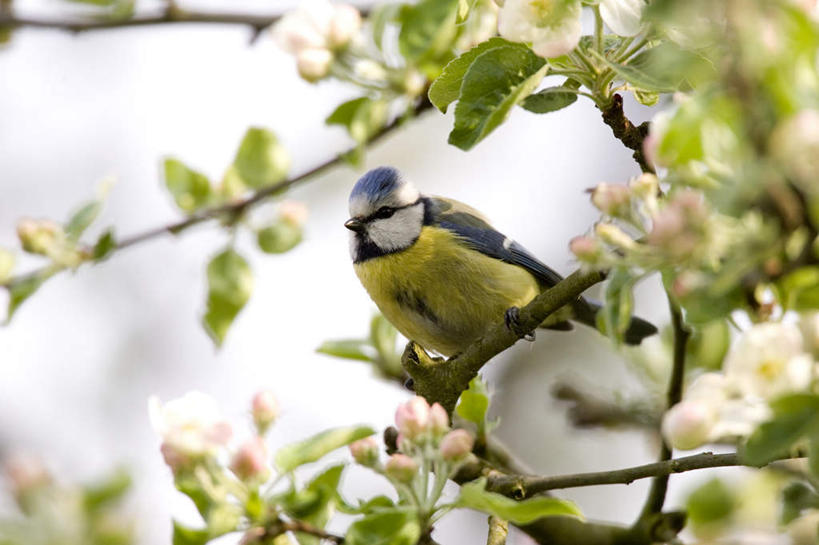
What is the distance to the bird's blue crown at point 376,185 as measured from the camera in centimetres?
400

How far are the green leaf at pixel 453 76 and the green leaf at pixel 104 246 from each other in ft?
2.62

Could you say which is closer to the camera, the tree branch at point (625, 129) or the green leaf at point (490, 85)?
the green leaf at point (490, 85)

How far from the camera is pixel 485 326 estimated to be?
11.7 ft

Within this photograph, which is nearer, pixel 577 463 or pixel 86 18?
pixel 86 18

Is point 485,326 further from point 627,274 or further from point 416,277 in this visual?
point 627,274

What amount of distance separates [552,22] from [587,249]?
0.45 metres

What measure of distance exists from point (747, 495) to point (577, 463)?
11.8 ft

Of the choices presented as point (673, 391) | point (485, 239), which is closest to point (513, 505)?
point (673, 391)

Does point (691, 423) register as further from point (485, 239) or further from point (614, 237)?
point (485, 239)

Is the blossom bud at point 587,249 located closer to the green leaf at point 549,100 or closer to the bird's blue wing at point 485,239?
the green leaf at point 549,100

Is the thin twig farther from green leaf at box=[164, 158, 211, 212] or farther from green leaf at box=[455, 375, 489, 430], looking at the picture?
green leaf at box=[164, 158, 211, 212]

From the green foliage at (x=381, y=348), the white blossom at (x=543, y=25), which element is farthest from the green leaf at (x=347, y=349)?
the white blossom at (x=543, y=25)

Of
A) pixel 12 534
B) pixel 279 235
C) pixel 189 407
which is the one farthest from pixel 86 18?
pixel 12 534

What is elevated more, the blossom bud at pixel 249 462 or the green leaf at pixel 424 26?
the green leaf at pixel 424 26
